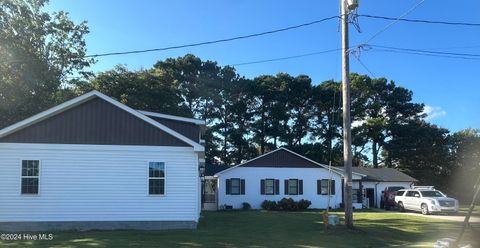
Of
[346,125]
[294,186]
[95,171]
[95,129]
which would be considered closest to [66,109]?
[95,129]

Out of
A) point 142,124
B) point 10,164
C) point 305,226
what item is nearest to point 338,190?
point 305,226

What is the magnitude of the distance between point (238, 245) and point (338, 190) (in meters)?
30.6

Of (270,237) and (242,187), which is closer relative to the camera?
(270,237)

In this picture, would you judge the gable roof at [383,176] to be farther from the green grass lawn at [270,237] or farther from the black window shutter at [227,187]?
the green grass lawn at [270,237]

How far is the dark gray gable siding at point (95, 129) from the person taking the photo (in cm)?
2123

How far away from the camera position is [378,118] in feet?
218

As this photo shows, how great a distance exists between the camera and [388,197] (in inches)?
1729

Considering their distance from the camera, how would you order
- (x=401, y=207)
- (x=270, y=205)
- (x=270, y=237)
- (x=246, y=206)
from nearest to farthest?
1. (x=270, y=237)
2. (x=401, y=207)
3. (x=270, y=205)
4. (x=246, y=206)

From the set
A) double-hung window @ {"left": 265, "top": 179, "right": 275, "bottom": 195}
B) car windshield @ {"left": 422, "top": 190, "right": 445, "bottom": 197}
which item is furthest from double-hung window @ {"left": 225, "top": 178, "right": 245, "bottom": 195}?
car windshield @ {"left": 422, "top": 190, "right": 445, "bottom": 197}

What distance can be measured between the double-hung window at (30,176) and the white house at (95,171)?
0.04 m

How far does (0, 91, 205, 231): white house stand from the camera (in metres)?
21.0

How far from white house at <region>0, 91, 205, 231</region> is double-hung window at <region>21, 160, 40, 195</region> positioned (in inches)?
1.5

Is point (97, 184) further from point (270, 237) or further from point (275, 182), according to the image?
point (275, 182)

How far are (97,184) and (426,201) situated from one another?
2275 centimetres
